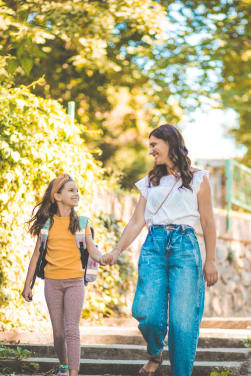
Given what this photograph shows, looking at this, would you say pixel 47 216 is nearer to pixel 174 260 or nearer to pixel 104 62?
pixel 174 260

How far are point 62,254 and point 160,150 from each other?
102 centimetres

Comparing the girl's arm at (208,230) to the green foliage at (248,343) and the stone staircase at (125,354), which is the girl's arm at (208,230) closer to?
the stone staircase at (125,354)

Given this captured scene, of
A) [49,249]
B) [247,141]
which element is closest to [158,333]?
[49,249]

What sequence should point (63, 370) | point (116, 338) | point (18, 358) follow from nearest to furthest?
point (63, 370) < point (18, 358) < point (116, 338)

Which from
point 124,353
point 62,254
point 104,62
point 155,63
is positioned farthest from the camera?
point 155,63

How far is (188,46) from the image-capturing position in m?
11.5

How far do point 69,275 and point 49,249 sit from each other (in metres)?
0.24

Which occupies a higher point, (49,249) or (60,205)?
(60,205)

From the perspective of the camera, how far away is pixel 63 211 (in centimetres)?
455

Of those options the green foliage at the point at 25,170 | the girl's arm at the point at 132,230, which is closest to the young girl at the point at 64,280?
the girl's arm at the point at 132,230

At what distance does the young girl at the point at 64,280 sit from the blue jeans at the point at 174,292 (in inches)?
24.2

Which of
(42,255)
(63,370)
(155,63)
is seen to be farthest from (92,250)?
(155,63)

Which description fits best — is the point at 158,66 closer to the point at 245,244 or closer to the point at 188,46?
the point at 188,46

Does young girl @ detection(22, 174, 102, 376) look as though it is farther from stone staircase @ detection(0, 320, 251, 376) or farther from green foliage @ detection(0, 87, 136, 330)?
green foliage @ detection(0, 87, 136, 330)
